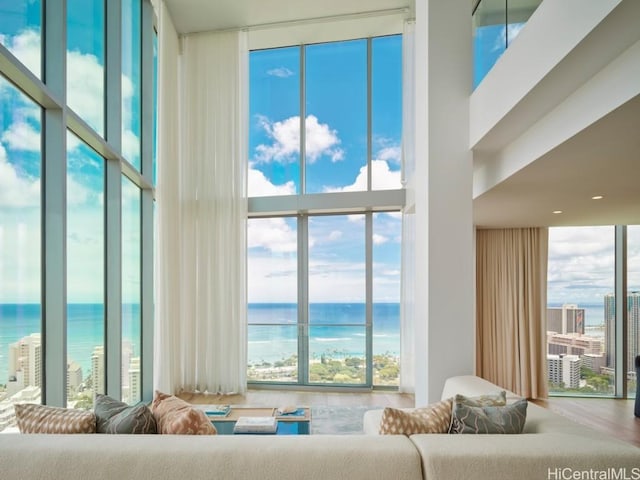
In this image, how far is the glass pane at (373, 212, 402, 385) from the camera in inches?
218

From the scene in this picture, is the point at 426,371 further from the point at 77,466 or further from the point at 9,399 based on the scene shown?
the point at 9,399

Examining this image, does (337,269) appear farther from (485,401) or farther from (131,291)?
(485,401)

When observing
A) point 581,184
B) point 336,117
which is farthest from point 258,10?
point 581,184

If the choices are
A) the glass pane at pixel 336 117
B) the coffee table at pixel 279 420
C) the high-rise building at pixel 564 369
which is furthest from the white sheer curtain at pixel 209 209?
the high-rise building at pixel 564 369

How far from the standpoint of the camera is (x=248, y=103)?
567cm

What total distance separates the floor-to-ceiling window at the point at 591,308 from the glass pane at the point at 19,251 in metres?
5.66

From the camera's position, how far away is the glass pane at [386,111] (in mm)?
5609

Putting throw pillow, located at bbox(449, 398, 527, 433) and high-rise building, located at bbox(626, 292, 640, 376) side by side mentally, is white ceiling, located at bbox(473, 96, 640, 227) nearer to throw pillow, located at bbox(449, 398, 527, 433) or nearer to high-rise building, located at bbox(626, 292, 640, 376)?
high-rise building, located at bbox(626, 292, 640, 376)

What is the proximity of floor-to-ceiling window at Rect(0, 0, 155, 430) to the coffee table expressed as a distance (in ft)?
3.42

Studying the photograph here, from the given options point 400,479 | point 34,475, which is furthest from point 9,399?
point 400,479

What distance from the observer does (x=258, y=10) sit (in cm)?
513

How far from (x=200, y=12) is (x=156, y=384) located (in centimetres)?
446

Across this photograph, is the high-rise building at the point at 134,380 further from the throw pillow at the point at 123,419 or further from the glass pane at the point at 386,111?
the glass pane at the point at 386,111

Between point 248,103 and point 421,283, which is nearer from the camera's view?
point 421,283
